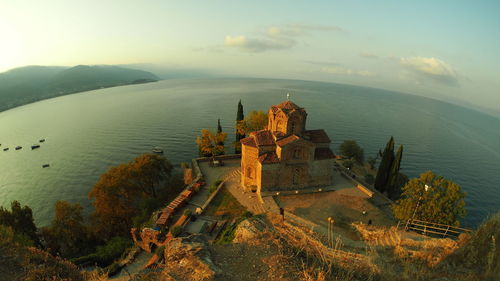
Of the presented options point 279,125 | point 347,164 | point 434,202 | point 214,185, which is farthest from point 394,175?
point 214,185

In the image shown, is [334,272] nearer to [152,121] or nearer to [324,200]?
[324,200]

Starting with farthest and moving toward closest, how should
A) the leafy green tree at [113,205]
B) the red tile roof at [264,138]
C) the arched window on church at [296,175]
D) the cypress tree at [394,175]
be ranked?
the cypress tree at [394,175] → the leafy green tree at [113,205] → the arched window on church at [296,175] → the red tile roof at [264,138]

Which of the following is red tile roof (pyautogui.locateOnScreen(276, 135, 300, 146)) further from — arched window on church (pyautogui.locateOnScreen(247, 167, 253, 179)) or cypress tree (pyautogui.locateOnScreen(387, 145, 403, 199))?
cypress tree (pyautogui.locateOnScreen(387, 145, 403, 199))

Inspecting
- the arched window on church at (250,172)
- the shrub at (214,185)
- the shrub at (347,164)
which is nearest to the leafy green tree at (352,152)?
the shrub at (347,164)

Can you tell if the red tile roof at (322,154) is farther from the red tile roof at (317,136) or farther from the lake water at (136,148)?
the lake water at (136,148)

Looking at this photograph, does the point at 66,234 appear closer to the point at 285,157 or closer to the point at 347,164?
the point at 285,157

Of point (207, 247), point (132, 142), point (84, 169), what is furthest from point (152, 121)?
point (207, 247)

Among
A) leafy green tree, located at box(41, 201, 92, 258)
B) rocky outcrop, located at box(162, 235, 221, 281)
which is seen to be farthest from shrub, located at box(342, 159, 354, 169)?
leafy green tree, located at box(41, 201, 92, 258)
